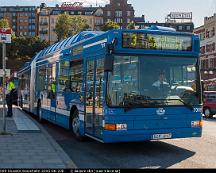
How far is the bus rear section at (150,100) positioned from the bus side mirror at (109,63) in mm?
247

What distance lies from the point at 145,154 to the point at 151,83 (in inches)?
68.6

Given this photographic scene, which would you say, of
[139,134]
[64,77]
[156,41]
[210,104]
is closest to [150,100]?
[139,134]

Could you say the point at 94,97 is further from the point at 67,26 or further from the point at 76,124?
the point at 67,26

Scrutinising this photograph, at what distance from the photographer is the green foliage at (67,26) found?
10206 centimetres

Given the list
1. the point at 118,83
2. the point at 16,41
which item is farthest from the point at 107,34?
the point at 16,41

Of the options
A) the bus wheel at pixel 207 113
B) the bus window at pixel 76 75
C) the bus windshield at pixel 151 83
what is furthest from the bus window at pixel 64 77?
the bus wheel at pixel 207 113

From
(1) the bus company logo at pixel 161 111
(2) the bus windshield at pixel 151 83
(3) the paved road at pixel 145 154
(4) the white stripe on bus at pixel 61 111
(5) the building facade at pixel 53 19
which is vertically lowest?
(3) the paved road at pixel 145 154

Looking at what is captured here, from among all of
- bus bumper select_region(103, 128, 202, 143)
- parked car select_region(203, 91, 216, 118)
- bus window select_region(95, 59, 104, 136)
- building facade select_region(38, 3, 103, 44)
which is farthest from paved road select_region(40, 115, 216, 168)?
building facade select_region(38, 3, 103, 44)

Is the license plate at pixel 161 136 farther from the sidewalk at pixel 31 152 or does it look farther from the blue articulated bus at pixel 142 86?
the sidewalk at pixel 31 152

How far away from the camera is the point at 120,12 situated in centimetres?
13375

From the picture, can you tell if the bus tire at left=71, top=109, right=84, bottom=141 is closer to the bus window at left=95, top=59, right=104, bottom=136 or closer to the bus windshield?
the bus window at left=95, top=59, right=104, bottom=136

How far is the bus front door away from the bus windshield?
1.59ft

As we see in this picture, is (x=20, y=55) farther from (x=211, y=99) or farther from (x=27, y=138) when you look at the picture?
(x=27, y=138)

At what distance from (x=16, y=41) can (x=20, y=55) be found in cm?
340
